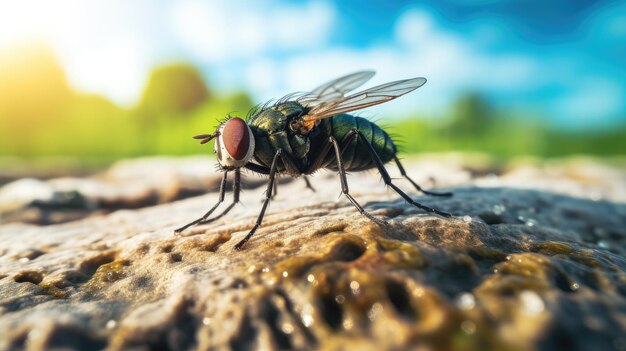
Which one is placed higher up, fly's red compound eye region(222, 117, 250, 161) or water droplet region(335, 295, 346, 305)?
fly's red compound eye region(222, 117, 250, 161)

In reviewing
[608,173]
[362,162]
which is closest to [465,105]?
[608,173]

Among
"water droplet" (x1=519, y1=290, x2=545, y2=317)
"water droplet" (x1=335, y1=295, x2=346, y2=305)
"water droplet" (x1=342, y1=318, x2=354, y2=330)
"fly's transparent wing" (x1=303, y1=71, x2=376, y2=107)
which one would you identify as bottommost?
"water droplet" (x1=519, y1=290, x2=545, y2=317)

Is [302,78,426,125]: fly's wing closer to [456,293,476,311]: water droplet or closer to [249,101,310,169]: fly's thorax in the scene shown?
[249,101,310,169]: fly's thorax

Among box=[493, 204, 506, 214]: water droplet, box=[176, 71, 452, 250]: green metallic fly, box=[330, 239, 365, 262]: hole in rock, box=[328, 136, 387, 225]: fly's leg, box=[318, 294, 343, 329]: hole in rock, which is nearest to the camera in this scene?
box=[318, 294, 343, 329]: hole in rock

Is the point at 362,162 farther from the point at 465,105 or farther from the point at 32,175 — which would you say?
the point at 465,105

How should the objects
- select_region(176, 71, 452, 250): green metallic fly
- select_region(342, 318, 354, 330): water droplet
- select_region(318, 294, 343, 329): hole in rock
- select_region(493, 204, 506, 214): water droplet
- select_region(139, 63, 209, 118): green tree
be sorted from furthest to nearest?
1. select_region(139, 63, 209, 118): green tree
2. select_region(176, 71, 452, 250): green metallic fly
3. select_region(493, 204, 506, 214): water droplet
4. select_region(318, 294, 343, 329): hole in rock
5. select_region(342, 318, 354, 330): water droplet

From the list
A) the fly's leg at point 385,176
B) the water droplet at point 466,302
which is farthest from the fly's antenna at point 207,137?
the water droplet at point 466,302

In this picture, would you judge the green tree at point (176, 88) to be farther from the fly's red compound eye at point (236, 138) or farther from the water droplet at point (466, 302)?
the water droplet at point (466, 302)

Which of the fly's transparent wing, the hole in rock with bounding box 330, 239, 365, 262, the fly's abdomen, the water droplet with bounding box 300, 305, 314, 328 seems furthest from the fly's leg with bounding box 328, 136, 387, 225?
the water droplet with bounding box 300, 305, 314, 328

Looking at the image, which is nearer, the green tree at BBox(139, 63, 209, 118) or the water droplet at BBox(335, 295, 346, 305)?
the water droplet at BBox(335, 295, 346, 305)
